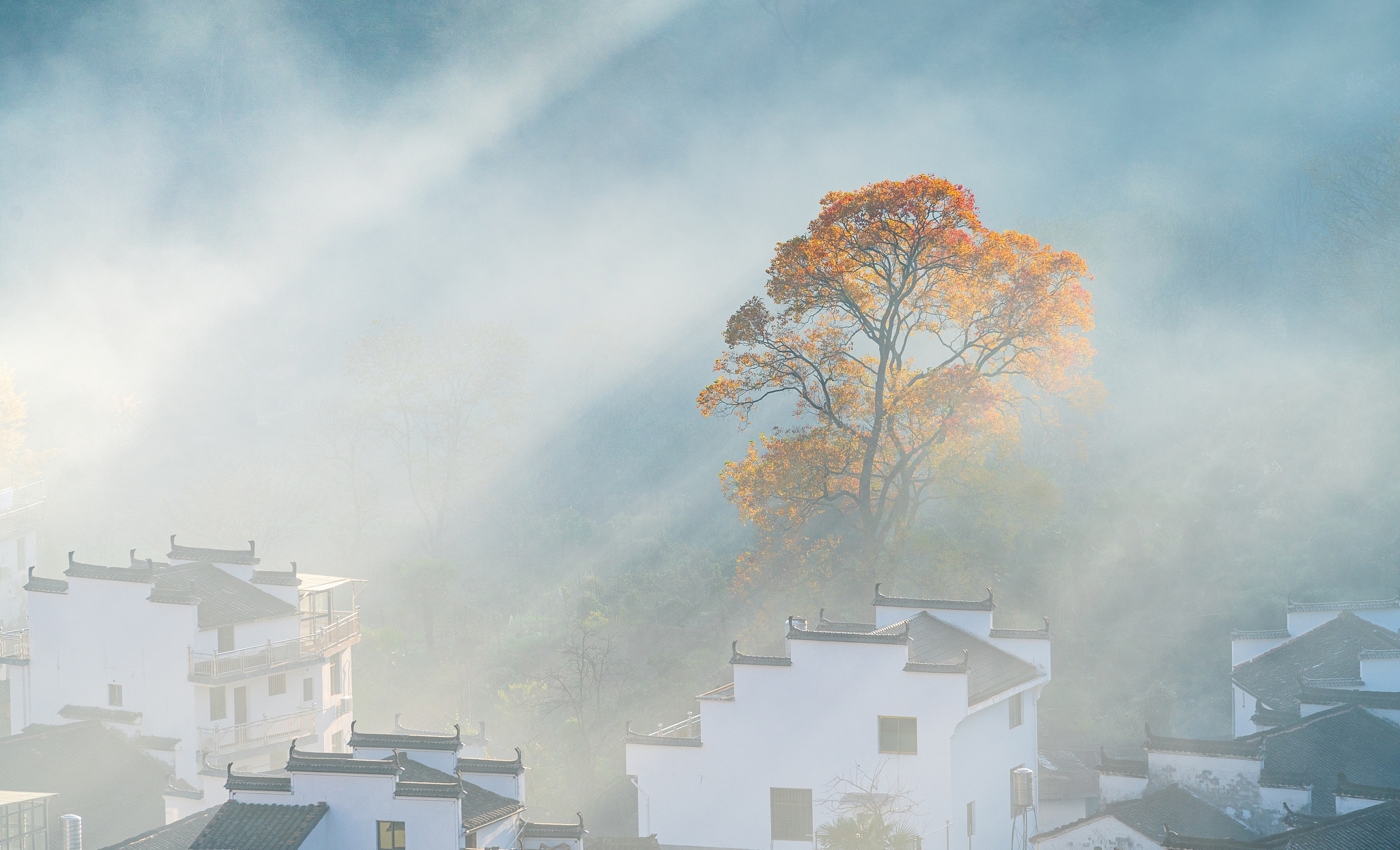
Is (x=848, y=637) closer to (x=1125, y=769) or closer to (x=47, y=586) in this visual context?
(x=1125, y=769)

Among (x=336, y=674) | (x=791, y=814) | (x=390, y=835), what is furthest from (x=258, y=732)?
(x=791, y=814)

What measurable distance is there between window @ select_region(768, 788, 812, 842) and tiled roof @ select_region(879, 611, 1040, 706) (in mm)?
3450

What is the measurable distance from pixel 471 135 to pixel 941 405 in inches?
2365

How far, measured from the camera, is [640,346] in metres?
61.2

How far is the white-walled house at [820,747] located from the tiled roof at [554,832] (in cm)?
249

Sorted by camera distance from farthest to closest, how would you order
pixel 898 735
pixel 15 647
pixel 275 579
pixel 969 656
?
pixel 15 647 < pixel 275 579 < pixel 969 656 < pixel 898 735

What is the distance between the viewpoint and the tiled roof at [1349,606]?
26188 mm

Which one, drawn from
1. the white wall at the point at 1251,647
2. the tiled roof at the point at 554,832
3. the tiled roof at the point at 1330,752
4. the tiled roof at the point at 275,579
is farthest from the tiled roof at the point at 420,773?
the white wall at the point at 1251,647

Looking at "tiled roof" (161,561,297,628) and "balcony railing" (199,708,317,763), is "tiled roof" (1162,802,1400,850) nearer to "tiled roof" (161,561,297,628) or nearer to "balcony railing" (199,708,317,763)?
"balcony railing" (199,708,317,763)

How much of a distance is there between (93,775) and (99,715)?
117 inches

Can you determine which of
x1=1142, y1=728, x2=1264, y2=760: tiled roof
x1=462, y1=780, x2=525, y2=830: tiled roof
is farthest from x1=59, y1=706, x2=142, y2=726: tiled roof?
x1=1142, y1=728, x2=1264, y2=760: tiled roof

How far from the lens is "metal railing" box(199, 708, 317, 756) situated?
2942 cm

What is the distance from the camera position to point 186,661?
29719 mm

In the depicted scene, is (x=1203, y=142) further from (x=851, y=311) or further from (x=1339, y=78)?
(x=851, y=311)
